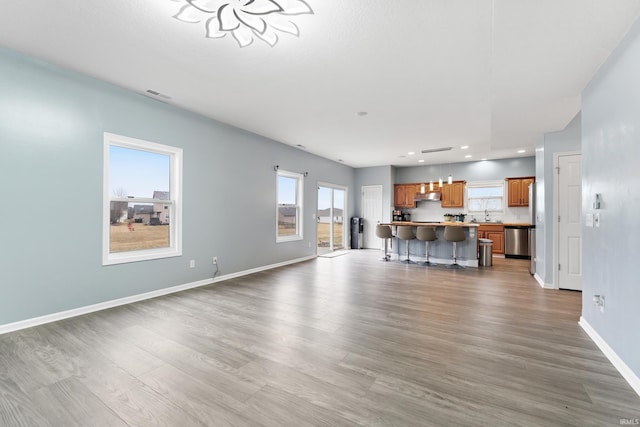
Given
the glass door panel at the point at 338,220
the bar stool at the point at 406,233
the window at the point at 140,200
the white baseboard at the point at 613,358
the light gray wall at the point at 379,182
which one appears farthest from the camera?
the light gray wall at the point at 379,182

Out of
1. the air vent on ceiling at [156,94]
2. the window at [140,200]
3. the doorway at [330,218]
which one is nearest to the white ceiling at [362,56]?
the air vent on ceiling at [156,94]

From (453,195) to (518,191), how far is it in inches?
65.1

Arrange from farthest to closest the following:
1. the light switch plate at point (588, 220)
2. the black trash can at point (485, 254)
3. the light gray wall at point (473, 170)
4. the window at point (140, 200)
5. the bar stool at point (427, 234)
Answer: the light gray wall at point (473, 170)
the black trash can at point (485, 254)
the bar stool at point (427, 234)
the window at point (140, 200)
the light switch plate at point (588, 220)

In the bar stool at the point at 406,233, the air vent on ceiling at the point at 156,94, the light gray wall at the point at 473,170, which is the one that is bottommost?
the bar stool at the point at 406,233

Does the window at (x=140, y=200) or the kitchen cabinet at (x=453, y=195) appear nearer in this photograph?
the window at (x=140, y=200)

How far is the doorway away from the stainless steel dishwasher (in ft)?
15.2

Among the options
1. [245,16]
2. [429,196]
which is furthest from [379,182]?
[245,16]

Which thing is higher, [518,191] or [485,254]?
[518,191]

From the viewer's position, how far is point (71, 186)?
3113mm

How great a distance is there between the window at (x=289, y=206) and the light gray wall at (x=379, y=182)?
3153 mm

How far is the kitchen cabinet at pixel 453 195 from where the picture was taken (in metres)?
8.52

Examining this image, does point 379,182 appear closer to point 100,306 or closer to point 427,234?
point 427,234

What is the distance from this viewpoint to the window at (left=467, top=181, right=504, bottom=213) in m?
8.12

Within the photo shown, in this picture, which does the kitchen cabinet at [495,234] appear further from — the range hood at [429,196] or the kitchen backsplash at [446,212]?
the range hood at [429,196]
